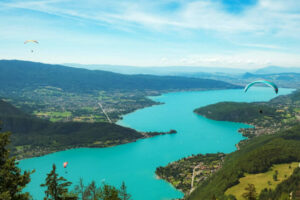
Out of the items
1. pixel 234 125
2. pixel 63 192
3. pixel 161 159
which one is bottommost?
pixel 63 192

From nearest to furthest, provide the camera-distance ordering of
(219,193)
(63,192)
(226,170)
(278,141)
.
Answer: (63,192) → (219,193) → (226,170) → (278,141)

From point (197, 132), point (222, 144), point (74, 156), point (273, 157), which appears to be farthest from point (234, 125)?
point (74, 156)

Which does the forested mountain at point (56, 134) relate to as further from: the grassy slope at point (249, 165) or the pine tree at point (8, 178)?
the pine tree at point (8, 178)

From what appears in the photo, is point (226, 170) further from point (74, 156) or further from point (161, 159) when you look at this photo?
point (74, 156)

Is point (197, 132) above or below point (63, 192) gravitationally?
above

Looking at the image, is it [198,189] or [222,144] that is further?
[222,144]

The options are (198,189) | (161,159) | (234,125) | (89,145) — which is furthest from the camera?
(234,125)
